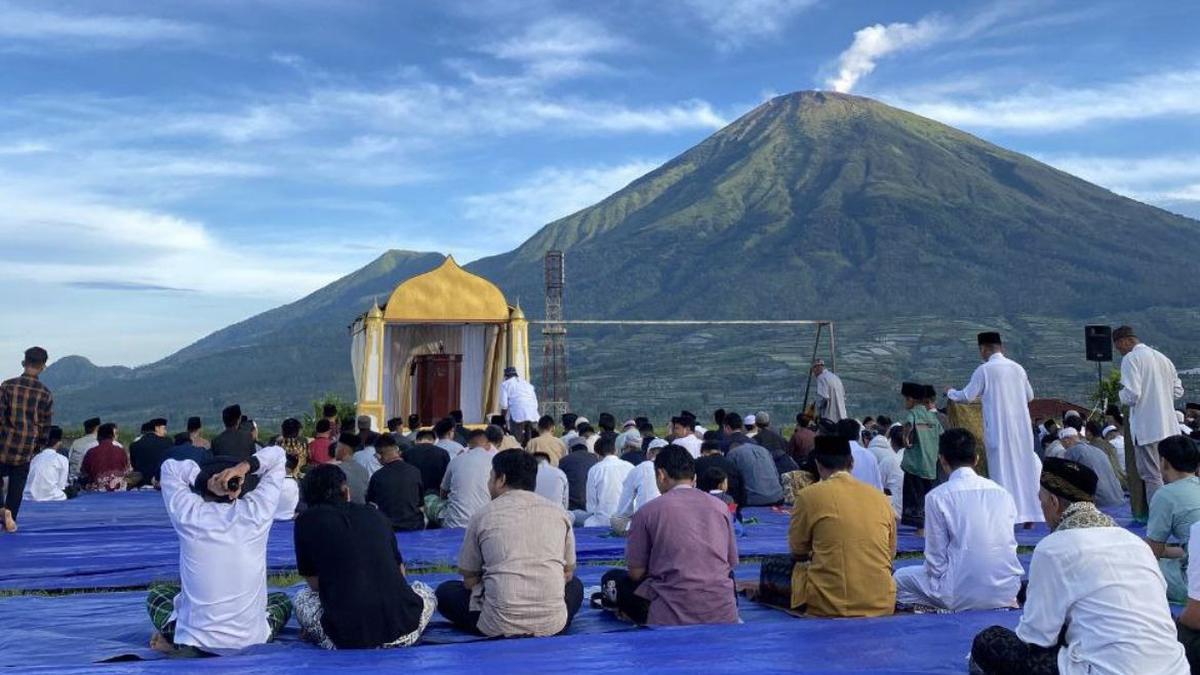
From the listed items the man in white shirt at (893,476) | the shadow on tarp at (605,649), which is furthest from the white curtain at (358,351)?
the shadow on tarp at (605,649)

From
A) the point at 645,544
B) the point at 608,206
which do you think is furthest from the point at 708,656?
the point at 608,206

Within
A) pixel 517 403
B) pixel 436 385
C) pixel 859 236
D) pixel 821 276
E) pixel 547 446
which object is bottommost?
pixel 547 446

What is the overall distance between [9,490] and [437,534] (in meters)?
3.22

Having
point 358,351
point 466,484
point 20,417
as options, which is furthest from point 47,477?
point 358,351

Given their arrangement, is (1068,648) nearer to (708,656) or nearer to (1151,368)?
(708,656)

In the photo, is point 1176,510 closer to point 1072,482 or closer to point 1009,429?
point 1072,482

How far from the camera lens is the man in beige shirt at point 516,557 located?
187 inches

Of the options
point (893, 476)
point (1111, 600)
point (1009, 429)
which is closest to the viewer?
point (1111, 600)

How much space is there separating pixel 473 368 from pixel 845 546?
14.9 metres

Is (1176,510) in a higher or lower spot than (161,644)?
higher

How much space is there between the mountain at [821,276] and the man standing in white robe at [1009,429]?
53.6m

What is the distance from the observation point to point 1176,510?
4.75m

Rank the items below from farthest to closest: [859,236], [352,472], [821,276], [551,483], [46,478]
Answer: [859,236] → [821,276] → [46,478] → [352,472] → [551,483]

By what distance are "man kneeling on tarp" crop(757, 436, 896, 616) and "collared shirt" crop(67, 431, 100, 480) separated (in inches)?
409
